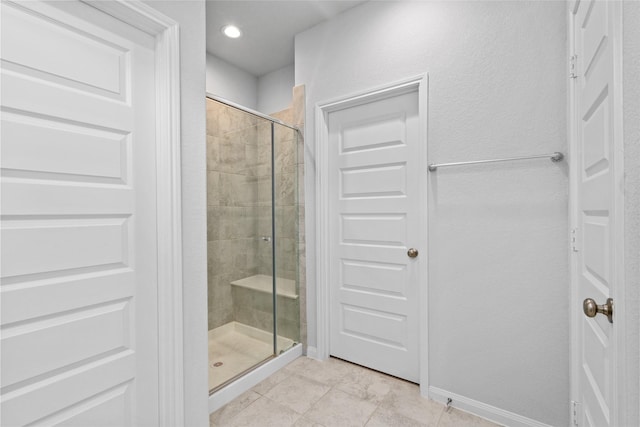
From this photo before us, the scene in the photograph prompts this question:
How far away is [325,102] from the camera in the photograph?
2.31m

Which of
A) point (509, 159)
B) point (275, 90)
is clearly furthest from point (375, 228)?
point (275, 90)

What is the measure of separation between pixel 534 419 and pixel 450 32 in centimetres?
222

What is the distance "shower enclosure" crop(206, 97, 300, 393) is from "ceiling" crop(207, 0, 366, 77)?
0.81 meters

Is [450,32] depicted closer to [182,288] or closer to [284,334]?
[182,288]

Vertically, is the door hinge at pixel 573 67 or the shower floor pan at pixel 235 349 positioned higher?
the door hinge at pixel 573 67

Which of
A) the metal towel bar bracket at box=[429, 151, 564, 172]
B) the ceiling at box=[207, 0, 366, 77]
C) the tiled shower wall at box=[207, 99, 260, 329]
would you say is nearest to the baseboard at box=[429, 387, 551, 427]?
the metal towel bar bracket at box=[429, 151, 564, 172]

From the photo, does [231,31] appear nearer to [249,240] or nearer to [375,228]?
[249,240]

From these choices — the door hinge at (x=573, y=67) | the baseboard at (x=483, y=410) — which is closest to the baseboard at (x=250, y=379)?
the baseboard at (x=483, y=410)

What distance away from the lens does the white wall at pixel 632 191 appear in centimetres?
65

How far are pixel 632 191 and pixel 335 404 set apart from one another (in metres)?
1.78

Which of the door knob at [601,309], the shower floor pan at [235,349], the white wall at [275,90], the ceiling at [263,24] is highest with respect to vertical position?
the ceiling at [263,24]

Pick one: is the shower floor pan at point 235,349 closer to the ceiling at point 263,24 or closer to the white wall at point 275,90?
the white wall at point 275,90

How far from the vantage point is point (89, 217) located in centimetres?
120

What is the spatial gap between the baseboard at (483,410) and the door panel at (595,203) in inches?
13.4
